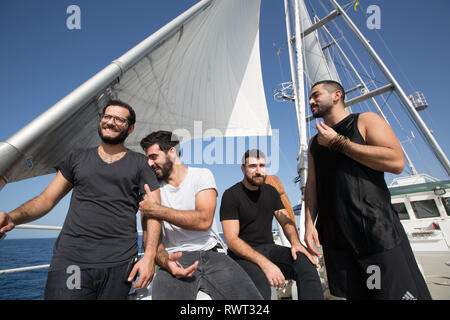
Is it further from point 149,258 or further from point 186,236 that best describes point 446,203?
point 149,258

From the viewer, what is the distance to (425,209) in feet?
24.6

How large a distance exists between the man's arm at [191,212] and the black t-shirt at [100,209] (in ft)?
0.48

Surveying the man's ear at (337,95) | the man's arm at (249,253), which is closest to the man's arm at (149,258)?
the man's arm at (249,253)

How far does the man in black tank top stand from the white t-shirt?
790mm

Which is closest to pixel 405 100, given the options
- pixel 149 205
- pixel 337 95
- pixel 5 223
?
pixel 337 95

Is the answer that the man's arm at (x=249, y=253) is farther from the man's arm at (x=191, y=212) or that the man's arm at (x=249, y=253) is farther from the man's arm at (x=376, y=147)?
the man's arm at (x=376, y=147)

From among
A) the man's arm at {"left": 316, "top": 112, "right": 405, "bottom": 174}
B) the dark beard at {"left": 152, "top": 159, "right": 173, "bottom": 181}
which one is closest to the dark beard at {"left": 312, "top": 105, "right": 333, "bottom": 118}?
the man's arm at {"left": 316, "top": 112, "right": 405, "bottom": 174}

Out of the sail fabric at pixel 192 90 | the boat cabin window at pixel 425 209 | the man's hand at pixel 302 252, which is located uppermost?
the sail fabric at pixel 192 90

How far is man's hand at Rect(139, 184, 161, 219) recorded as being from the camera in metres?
1.40

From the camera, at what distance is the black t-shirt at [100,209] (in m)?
1.27

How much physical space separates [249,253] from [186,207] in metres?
0.67

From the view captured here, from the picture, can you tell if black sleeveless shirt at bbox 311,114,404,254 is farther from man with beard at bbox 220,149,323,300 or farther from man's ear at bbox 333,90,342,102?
man with beard at bbox 220,149,323,300
